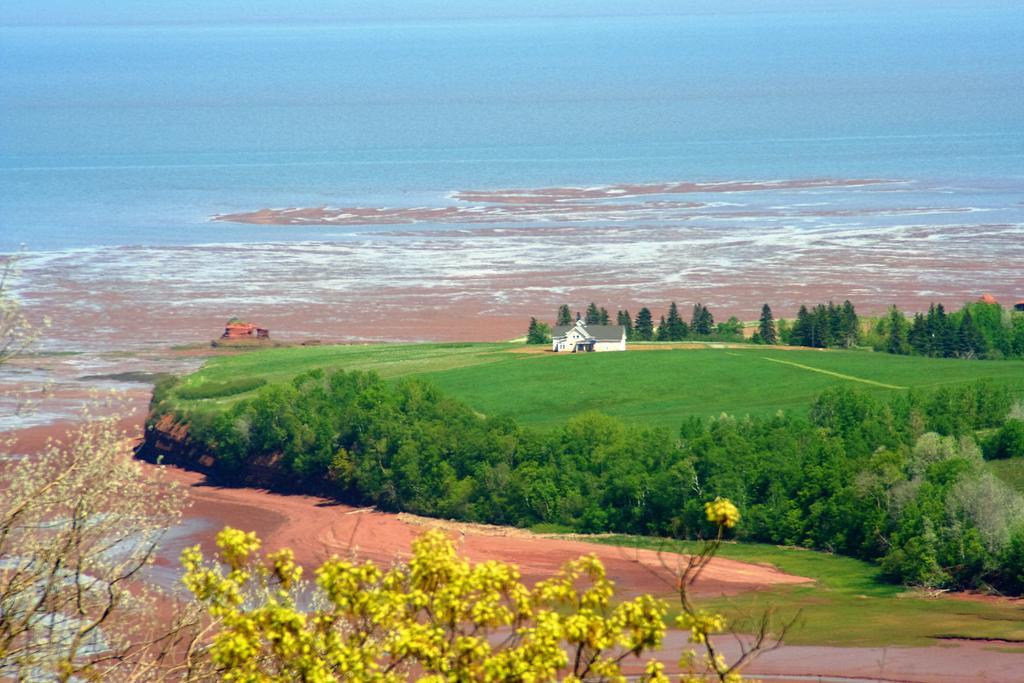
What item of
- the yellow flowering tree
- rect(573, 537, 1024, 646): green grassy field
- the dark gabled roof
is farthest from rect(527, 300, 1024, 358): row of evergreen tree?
the yellow flowering tree

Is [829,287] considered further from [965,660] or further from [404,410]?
[965,660]

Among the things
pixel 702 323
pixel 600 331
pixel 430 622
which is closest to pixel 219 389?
pixel 600 331

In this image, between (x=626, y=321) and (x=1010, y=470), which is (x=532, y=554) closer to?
(x=1010, y=470)

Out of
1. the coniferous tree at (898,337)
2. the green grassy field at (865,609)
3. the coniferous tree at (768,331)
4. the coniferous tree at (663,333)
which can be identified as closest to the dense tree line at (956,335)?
the coniferous tree at (898,337)

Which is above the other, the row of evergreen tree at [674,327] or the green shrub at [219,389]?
the row of evergreen tree at [674,327]

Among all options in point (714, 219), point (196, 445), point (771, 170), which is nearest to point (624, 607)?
point (196, 445)

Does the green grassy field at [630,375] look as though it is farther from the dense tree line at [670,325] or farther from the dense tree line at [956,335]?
the dense tree line at [670,325]
